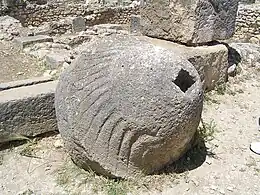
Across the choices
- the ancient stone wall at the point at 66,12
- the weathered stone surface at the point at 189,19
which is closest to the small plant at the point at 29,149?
the weathered stone surface at the point at 189,19

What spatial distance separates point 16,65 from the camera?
670 centimetres

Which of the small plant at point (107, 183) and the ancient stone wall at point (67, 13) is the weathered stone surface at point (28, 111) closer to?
the small plant at point (107, 183)

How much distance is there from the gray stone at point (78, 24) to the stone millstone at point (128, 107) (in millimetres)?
7674

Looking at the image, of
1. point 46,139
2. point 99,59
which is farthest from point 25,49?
point 99,59

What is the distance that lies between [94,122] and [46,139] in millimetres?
1116

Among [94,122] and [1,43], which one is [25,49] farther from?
[94,122]

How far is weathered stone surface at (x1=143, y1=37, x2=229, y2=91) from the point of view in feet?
14.5

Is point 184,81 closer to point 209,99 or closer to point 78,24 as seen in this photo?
point 209,99

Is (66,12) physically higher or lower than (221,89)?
lower

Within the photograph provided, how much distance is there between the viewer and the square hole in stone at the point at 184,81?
3059 mm

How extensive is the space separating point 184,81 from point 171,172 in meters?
0.76

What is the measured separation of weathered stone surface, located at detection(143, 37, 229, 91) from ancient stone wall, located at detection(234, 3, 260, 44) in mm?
4059

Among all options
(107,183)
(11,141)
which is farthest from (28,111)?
(107,183)

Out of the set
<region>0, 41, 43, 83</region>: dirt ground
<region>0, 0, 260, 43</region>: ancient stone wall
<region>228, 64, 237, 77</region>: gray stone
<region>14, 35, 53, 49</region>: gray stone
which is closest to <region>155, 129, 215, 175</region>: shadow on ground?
<region>228, 64, 237, 77</region>: gray stone
